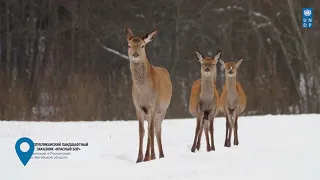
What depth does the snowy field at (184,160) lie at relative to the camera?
557 cm

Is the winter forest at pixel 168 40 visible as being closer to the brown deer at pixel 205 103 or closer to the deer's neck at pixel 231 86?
the deer's neck at pixel 231 86

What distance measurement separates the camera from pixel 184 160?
651 centimetres

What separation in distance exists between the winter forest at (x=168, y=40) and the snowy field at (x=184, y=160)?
28.2 feet

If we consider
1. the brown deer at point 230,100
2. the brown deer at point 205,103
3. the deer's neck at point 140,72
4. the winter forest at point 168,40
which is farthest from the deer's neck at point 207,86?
the winter forest at point 168,40

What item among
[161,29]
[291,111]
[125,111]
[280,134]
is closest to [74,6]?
[161,29]

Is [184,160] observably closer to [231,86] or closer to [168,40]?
[231,86]

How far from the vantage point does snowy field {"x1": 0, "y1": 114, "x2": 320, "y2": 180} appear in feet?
18.3

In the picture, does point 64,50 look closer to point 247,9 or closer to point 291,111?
point 247,9

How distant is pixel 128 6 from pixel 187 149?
480 inches

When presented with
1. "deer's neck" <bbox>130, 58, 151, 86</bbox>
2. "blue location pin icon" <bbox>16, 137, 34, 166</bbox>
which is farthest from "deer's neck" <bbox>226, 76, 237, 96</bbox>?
"blue location pin icon" <bbox>16, 137, 34, 166</bbox>

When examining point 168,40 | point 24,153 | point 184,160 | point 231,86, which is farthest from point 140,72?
point 168,40

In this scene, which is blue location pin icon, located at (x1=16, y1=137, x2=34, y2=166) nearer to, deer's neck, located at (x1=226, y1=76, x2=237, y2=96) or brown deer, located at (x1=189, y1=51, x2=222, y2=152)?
brown deer, located at (x1=189, y1=51, x2=222, y2=152)

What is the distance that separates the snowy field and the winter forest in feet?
28.2

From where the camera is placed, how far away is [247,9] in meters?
19.4
